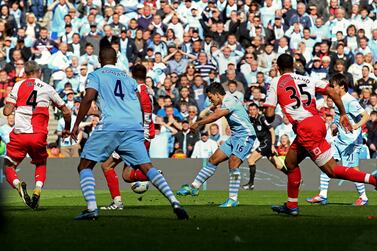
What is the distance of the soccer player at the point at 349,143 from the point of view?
64.1 ft

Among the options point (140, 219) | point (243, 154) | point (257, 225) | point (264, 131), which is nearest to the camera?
point (257, 225)

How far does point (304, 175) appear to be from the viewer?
27.4 meters

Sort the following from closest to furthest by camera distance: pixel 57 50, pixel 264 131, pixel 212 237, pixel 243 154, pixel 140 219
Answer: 1. pixel 212 237
2. pixel 140 219
3. pixel 243 154
4. pixel 264 131
5. pixel 57 50

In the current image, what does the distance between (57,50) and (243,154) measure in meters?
14.8

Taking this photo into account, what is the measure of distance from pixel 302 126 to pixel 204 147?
1285cm

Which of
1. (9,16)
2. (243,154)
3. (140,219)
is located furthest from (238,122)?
(9,16)

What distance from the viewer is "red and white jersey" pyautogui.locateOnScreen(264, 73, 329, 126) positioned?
50.4 ft

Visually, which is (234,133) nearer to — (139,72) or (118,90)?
(139,72)

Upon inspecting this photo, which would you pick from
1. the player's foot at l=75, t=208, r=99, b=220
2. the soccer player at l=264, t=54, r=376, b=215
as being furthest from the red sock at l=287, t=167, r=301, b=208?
the player's foot at l=75, t=208, r=99, b=220

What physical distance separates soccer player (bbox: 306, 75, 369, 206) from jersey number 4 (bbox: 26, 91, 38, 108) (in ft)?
18.5

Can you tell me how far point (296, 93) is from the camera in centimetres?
1541

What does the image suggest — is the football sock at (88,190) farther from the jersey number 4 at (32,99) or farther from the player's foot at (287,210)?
the jersey number 4 at (32,99)

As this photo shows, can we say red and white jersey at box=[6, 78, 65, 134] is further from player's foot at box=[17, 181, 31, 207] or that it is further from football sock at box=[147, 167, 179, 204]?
football sock at box=[147, 167, 179, 204]

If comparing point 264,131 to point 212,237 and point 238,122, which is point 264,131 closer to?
point 238,122
